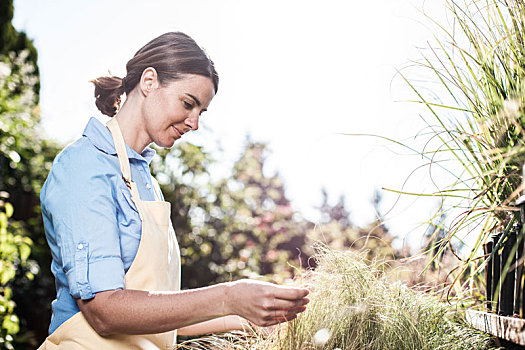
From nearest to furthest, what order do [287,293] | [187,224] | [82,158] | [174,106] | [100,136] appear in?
[287,293]
[82,158]
[100,136]
[174,106]
[187,224]

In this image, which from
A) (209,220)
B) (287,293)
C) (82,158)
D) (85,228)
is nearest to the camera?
(287,293)

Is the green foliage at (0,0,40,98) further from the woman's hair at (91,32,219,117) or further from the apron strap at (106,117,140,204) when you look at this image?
the apron strap at (106,117,140,204)

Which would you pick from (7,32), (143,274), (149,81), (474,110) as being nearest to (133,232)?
(143,274)

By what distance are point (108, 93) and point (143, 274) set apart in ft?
2.60

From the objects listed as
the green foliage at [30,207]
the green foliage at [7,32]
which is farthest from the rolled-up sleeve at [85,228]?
the green foliage at [7,32]

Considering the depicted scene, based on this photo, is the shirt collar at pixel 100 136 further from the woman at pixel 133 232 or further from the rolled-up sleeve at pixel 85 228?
the rolled-up sleeve at pixel 85 228

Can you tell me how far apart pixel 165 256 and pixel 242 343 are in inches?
13.6

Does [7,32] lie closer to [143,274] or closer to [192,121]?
[192,121]

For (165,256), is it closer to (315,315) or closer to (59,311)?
(59,311)

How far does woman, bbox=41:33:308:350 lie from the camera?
124 cm

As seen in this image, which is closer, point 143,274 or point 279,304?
point 279,304

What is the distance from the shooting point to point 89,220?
1351mm

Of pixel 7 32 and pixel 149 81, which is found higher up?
pixel 7 32

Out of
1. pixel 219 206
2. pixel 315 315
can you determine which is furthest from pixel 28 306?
pixel 315 315
